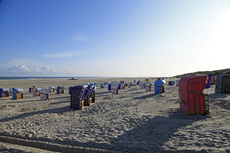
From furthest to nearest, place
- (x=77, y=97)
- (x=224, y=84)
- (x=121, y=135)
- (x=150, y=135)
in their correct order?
(x=224, y=84) < (x=77, y=97) < (x=121, y=135) < (x=150, y=135)

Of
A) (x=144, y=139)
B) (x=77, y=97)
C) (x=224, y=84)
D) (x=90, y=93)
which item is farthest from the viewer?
(x=224, y=84)

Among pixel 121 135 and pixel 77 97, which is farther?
pixel 77 97

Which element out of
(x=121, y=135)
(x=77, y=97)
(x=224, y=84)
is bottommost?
(x=121, y=135)

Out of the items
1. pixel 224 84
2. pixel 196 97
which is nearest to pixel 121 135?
pixel 196 97

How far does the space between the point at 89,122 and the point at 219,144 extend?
4.96 m

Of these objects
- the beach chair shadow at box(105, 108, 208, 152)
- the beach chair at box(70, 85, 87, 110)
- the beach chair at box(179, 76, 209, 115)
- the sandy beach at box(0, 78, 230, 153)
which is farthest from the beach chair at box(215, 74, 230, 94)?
the beach chair at box(70, 85, 87, 110)

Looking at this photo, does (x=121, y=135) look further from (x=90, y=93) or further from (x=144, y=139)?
(x=90, y=93)

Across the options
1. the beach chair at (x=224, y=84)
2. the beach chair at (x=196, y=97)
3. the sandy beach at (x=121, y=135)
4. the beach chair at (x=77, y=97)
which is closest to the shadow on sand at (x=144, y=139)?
the sandy beach at (x=121, y=135)

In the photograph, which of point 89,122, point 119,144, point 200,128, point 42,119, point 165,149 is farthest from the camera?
point 42,119

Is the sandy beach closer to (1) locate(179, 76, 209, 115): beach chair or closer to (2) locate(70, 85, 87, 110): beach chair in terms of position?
(1) locate(179, 76, 209, 115): beach chair

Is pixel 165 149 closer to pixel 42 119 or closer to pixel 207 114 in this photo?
pixel 207 114

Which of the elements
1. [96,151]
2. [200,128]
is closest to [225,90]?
[200,128]

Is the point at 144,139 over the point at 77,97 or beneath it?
beneath

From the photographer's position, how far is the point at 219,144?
3.93 meters
